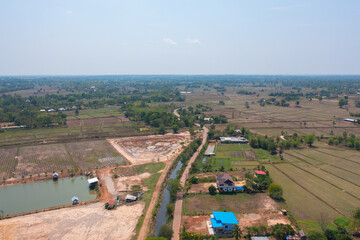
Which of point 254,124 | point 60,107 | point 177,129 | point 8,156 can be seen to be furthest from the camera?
point 60,107

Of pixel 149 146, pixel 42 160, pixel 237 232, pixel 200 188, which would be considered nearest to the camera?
pixel 237 232

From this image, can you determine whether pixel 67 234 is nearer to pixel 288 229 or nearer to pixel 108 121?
pixel 288 229

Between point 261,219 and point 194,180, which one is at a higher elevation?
point 194,180

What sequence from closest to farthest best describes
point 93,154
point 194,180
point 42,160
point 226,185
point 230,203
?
point 230,203, point 226,185, point 194,180, point 42,160, point 93,154

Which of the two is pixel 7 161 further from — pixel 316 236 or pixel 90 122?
pixel 316 236

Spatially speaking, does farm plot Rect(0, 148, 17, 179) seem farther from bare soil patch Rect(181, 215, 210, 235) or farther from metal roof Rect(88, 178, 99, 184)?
bare soil patch Rect(181, 215, 210, 235)

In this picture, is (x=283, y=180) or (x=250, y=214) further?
(x=283, y=180)

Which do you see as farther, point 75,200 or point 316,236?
point 75,200

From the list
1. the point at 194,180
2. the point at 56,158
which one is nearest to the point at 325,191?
the point at 194,180

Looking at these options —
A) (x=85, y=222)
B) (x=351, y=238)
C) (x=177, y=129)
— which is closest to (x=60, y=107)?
(x=177, y=129)
